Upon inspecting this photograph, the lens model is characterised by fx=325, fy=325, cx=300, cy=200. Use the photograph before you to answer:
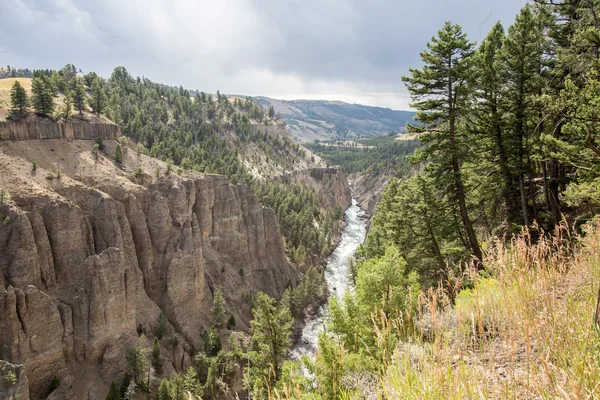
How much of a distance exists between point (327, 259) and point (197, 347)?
53.1m

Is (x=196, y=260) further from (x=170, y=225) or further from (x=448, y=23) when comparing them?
(x=448, y=23)

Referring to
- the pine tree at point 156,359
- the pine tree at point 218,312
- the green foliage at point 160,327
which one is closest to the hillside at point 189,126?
the pine tree at point 218,312

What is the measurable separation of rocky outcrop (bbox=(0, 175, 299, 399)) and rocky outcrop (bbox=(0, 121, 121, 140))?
1036 centimetres

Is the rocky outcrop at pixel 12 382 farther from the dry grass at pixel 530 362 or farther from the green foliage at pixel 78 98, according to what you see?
the green foliage at pixel 78 98

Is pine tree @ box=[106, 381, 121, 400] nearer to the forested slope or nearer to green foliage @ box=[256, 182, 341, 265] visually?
the forested slope

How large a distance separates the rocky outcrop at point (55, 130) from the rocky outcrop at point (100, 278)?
10.4 meters

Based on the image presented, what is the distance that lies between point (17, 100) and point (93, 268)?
88.7 feet

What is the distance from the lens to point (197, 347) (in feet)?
140

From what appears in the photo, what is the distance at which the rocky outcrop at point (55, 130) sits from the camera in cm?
3901

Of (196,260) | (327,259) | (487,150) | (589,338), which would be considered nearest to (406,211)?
(487,150)

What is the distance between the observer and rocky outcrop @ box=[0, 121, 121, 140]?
39.0 m

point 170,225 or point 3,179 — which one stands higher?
point 3,179

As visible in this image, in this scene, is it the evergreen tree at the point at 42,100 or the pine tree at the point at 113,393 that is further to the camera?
the evergreen tree at the point at 42,100

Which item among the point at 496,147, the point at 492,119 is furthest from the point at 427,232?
the point at 492,119
